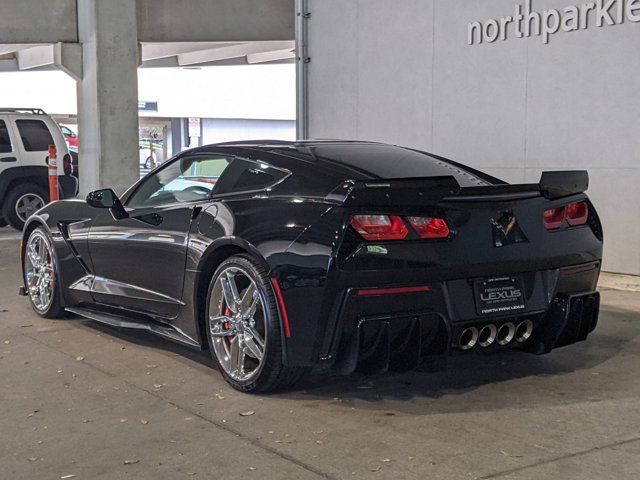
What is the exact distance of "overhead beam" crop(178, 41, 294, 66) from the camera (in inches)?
1033

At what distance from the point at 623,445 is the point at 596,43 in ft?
20.7

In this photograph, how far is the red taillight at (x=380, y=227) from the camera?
4.62m

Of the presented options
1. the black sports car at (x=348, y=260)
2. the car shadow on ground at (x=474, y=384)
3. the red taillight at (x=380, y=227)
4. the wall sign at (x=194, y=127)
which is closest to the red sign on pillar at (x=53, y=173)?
the black sports car at (x=348, y=260)

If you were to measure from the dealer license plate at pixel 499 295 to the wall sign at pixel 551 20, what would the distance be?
5146 millimetres

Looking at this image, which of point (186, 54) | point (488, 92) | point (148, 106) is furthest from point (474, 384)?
point (148, 106)

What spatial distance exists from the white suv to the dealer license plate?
11.2 metres

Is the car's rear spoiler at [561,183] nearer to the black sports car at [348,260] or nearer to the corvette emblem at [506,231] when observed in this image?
the black sports car at [348,260]

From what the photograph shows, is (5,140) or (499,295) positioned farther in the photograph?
(5,140)

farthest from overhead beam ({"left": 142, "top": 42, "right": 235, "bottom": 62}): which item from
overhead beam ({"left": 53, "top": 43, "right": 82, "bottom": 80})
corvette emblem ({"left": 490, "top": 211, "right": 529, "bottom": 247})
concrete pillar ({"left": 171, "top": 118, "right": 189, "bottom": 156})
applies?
concrete pillar ({"left": 171, "top": 118, "right": 189, "bottom": 156})

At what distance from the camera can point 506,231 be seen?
4.98m

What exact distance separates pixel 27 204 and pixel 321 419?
11576mm

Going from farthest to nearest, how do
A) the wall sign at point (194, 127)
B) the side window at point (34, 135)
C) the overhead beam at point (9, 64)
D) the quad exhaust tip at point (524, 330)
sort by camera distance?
the wall sign at point (194, 127) → the overhead beam at point (9, 64) → the side window at point (34, 135) → the quad exhaust tip at point (524, 330)

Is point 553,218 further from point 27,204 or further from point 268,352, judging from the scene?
point 27,204

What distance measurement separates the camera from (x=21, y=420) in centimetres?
462
